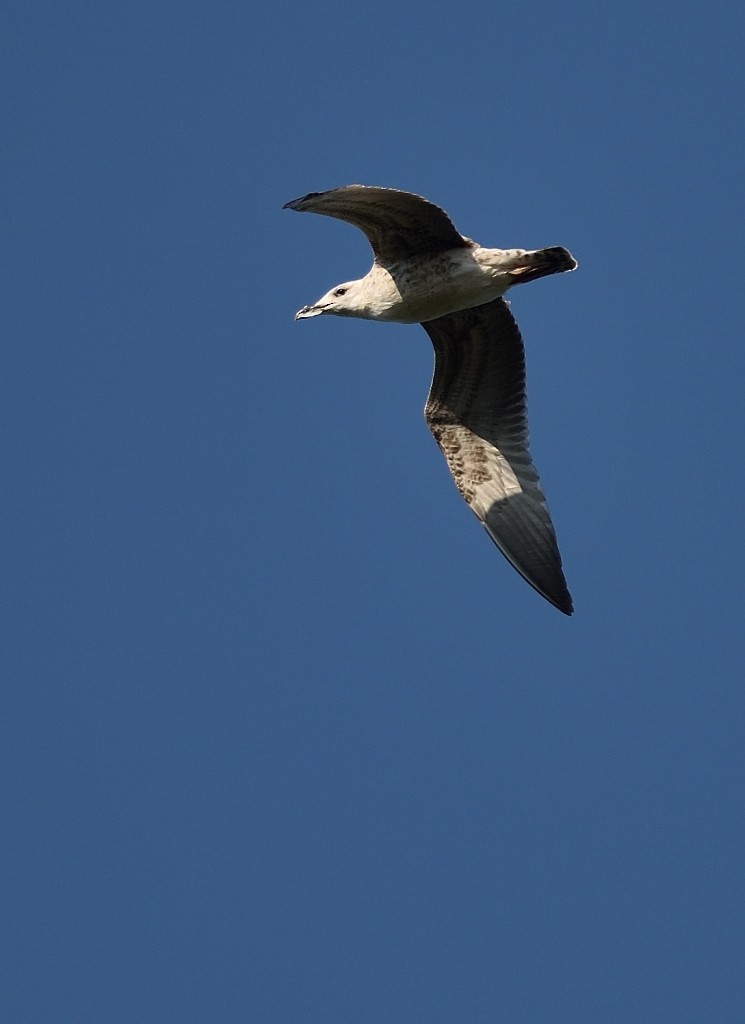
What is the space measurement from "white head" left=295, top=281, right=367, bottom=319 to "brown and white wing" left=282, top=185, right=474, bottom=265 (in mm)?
389

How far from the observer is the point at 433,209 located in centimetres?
1334

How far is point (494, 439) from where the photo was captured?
50.5 feet

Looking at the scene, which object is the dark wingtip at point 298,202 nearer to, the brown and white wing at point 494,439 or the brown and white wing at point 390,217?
the brown and white wing at point 390,217

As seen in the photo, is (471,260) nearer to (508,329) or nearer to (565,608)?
(508,329)

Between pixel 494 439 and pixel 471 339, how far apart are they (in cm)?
97

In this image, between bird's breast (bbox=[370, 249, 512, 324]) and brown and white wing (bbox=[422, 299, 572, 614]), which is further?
brown and white wing (bbox=[422, 299, 572, 614])

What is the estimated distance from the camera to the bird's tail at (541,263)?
13.4 meters

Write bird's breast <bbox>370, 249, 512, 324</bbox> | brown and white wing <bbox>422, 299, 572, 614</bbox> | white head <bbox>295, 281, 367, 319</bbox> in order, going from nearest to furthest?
bird's breast <bbox>370, 249, 512, 324</bbox>
white head <bbox>295, 281, 367, 319</bbox>
brown and white wing <bbox>422, 299, 572, 614</bbox>

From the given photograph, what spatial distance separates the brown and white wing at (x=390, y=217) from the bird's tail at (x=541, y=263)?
0.49 m

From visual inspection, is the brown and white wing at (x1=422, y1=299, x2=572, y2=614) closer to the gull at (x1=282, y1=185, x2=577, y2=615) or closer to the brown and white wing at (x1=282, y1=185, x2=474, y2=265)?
the gull at (x1=282, y1=185, x2=577, y2=615)

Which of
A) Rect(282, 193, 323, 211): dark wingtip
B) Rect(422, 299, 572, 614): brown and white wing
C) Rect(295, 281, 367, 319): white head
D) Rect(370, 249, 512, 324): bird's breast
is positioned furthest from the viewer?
Rect(422, 299, 572, 614): brown and white wing

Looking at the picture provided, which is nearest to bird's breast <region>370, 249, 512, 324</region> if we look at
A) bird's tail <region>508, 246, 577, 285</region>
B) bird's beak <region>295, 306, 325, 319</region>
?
bird's tail <region>508, 246, 577, 285</region>

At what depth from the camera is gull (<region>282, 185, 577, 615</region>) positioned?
13.6 meters

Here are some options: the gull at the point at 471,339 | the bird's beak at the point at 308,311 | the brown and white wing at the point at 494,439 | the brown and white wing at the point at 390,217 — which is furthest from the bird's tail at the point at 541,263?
the bird's beak at the point at 308,311
